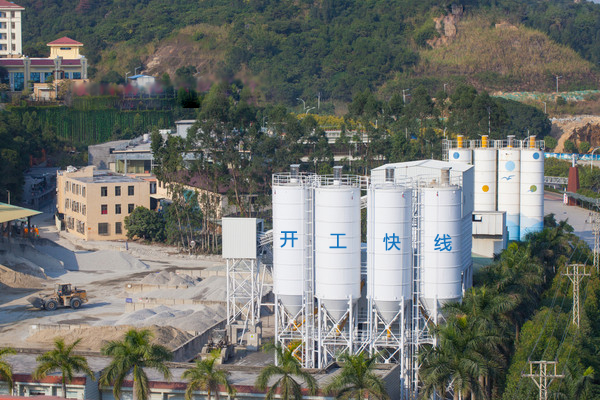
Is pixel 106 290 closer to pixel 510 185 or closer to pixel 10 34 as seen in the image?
pixel 510 185

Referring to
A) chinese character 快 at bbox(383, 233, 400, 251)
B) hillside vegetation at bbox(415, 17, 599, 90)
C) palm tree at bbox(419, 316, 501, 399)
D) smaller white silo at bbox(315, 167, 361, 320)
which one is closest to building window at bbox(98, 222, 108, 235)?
smaller white silo at bbox(315, 167, 361, 320)

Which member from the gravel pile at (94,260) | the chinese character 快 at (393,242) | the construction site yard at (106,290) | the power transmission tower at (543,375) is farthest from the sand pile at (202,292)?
the power transmission tower at (543,375)

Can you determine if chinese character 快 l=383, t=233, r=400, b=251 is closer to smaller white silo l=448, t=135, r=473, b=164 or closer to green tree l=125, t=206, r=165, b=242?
smaller white silo l=448, t=135, r=473, b=164

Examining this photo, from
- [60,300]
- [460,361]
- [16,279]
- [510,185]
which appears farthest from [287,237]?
[510,185]

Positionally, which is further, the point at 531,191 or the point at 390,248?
the point at 531,191

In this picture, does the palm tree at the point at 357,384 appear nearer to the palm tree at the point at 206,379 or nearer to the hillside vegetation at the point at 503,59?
the palm tree at the point at 206,379

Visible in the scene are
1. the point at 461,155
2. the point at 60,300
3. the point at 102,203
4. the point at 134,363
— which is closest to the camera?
the point at 134,363
